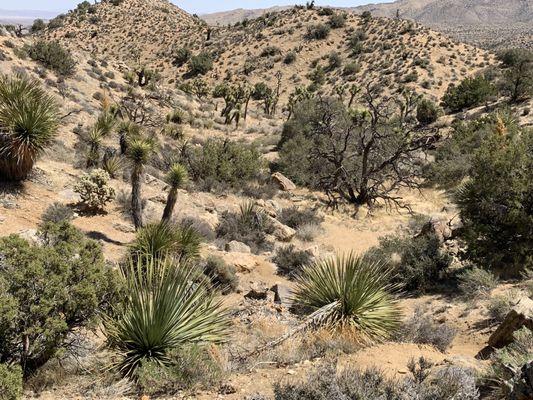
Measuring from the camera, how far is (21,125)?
11.6 m

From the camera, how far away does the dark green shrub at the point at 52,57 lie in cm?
2772

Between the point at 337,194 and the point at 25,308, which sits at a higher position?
the point at 25,308

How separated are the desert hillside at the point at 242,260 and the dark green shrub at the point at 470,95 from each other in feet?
15.2

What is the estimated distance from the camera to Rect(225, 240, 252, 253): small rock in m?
14.0

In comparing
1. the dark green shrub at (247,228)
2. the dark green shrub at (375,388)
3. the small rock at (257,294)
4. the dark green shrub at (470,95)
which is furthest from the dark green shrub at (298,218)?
the dark green shrub at (470,95)

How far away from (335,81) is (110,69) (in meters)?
26.6

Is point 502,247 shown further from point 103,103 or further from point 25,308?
point 103,103

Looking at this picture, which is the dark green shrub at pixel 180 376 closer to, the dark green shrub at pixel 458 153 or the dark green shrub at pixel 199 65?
the dark green shrub at pixel 458 153

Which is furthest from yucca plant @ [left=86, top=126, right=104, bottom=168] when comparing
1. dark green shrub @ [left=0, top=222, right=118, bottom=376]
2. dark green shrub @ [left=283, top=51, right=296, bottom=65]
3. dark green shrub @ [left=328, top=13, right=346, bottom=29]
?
dark green shrub @ [left=328, top=13, right=346, bottom=29]

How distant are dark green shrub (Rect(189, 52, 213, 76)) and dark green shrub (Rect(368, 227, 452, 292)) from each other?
165 ft

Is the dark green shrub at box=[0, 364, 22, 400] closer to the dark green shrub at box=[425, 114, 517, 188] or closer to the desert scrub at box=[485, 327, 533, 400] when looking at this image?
the desert scrub at box=[485, 327, 533, 400]

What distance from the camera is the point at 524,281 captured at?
9.62 metres

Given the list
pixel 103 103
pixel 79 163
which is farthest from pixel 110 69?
pixel 79 163

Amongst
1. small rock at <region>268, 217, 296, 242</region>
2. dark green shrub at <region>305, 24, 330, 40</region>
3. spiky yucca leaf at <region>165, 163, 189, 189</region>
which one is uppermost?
dark green shrub at <region>305, 24, 330, 40</region>
